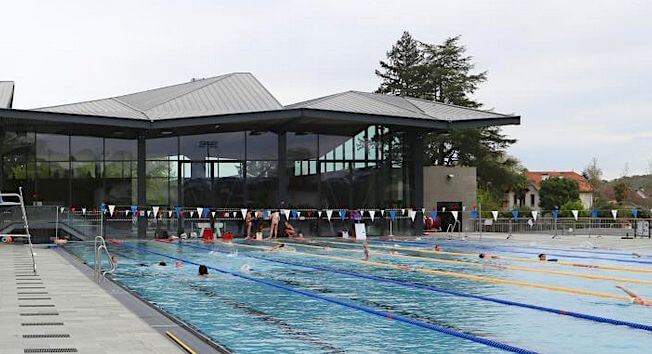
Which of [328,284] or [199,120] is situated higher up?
[199,120]

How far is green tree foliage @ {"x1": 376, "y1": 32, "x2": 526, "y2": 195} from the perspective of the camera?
65.6 metres

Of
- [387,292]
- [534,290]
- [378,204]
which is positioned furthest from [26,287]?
[378,204]

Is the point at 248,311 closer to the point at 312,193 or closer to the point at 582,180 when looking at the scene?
the point at 312,193

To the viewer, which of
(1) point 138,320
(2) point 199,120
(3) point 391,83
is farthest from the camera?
(3) point 391,83

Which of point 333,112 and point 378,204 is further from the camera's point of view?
point 378,204

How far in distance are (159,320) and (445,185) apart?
35087 millimetres

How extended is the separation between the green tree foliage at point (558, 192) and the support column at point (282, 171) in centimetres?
6865

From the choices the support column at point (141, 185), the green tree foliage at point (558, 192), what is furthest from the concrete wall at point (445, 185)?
the green tree foliage at point (558, 192)

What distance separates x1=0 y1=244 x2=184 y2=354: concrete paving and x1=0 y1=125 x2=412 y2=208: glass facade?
2137 centimetres

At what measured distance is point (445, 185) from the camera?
1727 inches

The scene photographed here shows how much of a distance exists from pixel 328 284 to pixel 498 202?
67166 mm

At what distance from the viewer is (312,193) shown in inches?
1515

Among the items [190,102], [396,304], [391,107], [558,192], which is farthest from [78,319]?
[558,192]

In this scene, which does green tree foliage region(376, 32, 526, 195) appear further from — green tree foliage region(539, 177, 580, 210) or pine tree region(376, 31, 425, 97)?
green tree foliage region(539, 177, 580, 210)
